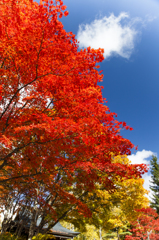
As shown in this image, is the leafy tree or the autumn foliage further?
the leafy tree

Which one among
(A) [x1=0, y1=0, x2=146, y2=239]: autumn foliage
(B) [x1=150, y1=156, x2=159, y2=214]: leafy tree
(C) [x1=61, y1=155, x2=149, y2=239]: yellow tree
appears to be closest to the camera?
(A) [x1=0, y1=0, x2=146, y2=239]: autumn foliage

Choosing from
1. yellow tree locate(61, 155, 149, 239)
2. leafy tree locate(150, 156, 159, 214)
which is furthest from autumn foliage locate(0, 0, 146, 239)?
leafy tree locate(150, 156, 159, 214)

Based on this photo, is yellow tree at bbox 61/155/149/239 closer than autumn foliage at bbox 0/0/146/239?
No

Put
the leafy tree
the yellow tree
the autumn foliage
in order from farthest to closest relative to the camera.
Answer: the leafy tree
the yellow tree
the autumn foliage

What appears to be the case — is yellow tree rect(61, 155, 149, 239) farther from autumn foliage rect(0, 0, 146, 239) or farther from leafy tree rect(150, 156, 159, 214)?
leafy tree rect(150, 156, 159, 214)

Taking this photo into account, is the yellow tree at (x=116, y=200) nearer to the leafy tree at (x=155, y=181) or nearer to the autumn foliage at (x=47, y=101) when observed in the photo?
the autumn foliage at (x=47, y=101)

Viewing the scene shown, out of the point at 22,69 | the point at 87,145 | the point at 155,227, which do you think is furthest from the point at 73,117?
the point at 155,227

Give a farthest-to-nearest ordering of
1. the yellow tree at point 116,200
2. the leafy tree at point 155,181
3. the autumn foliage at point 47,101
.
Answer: the leafy tree at point 155,181 < the yellow tree at point 116,200 < the autumn foliage at point 47,101

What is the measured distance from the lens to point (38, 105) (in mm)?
6512

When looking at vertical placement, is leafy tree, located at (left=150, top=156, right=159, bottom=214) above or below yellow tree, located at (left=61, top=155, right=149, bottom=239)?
above

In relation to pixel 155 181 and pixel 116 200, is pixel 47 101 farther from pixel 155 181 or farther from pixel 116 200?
pixel 155 181

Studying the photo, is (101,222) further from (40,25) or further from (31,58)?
(40,25)

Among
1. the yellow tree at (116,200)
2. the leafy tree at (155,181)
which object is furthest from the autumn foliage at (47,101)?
the leafy tree at (155,181)

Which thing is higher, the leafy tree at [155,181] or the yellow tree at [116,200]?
the leafy tree at [155,181]
